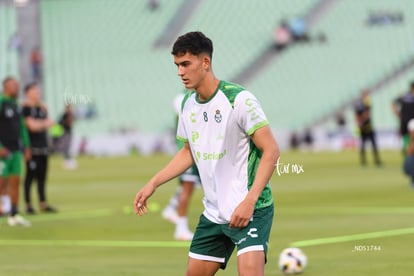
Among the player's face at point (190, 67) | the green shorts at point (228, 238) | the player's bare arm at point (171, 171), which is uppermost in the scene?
the player's face at point (190, 67)

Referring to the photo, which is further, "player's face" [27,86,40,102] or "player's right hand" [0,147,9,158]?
"player's face" [27,86,40,102]

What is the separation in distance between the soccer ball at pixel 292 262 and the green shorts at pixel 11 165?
→ 7.67 metres

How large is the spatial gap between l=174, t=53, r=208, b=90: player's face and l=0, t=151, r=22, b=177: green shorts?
10798 mm

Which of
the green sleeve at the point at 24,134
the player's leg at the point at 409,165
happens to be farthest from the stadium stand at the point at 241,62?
the green sleeve at the point at 24,134

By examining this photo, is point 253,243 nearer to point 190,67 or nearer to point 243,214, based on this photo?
point 243,214

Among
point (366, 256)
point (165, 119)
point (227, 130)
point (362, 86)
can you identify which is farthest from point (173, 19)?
point (227, 130)

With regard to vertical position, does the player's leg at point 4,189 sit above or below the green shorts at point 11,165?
below

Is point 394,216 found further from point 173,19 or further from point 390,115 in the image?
point 173,19

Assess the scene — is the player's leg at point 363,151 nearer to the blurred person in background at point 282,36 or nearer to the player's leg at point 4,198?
the player's leg at point 4,198

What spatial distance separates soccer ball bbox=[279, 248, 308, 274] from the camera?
10883 mm

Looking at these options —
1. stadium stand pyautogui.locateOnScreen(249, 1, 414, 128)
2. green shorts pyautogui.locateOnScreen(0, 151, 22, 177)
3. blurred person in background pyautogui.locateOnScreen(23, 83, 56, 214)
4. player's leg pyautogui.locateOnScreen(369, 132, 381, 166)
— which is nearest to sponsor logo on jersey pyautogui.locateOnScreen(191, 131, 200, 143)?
green shorts pyautogui.locateOnScreen(0, 151, 22, 177)

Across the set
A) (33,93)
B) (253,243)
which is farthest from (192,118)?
(33,93)

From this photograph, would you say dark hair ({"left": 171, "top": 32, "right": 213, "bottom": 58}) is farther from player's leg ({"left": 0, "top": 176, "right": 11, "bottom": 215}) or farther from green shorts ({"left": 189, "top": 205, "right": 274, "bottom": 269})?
player's leg ({"left": 0, "top": 176, "right": 11, "bottom": 215})

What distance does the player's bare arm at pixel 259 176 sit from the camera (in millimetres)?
7137
